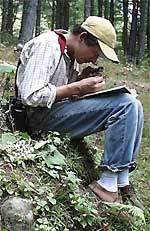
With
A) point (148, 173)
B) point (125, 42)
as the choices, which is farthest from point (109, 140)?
point (125, 42)

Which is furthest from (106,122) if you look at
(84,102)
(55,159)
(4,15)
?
(4,15)

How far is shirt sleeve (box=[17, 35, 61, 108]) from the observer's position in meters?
3.87

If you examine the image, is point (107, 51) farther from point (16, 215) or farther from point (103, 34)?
point (16, 215)

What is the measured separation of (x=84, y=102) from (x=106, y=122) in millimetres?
237

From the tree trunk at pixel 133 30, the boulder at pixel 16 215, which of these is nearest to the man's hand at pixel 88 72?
the boulder at pixel 16 215

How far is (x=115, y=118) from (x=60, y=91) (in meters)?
0.46

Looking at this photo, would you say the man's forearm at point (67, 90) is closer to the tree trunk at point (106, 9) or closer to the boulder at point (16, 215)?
the boulder at point (16, 215)

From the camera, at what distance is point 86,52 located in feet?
13.3

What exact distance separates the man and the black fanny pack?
0.22 ft

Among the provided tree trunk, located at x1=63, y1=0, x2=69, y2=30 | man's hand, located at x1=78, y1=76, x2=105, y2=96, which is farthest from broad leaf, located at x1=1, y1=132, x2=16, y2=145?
tree trunk, located at x1=63, y1=0, x2=69, y2=30

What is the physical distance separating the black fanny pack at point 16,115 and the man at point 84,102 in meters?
0.07

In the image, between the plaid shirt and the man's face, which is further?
the man's face

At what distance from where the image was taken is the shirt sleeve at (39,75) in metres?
3.87

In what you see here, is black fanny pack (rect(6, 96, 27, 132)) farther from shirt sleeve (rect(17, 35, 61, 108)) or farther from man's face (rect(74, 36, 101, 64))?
man's face (rect(74, 36, 101, 64))
